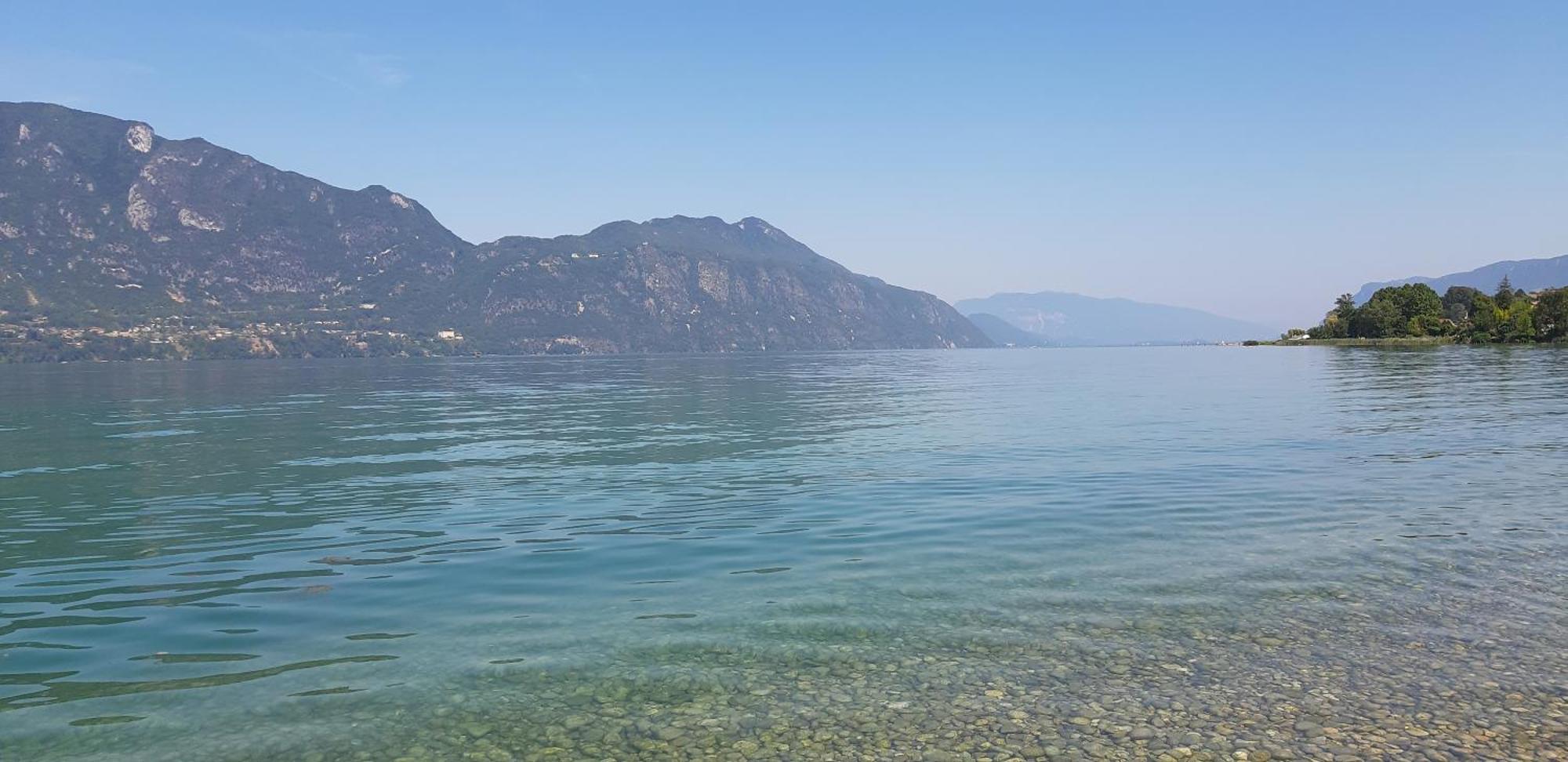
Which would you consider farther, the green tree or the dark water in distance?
the green tree

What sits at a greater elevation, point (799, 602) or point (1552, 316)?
point (1552, 316)

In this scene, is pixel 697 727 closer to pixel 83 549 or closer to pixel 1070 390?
pixel 83 549

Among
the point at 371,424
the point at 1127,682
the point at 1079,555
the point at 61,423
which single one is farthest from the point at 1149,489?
the point at 61,423

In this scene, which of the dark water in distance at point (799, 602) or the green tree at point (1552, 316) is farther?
the green tree at point (1552, 316)

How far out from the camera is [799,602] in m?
18.9

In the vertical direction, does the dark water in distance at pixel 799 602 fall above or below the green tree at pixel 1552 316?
below

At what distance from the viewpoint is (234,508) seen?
31.3 meters

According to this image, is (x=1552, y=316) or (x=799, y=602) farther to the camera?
(x=1552, y=316)

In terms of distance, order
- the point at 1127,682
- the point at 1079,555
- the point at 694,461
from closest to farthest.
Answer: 1. the point at 1127,682
2. the point at 1079,555
3. the point at 694,461

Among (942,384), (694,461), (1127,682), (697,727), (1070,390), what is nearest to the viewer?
(697,727)

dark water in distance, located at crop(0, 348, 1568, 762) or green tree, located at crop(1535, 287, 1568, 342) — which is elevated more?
green tree, located at crop(1535, 287, 1568, 342)

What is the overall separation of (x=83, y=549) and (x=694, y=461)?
23094mm

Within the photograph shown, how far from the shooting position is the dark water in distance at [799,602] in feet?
41.5

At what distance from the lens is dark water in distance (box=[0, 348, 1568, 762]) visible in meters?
12.7
